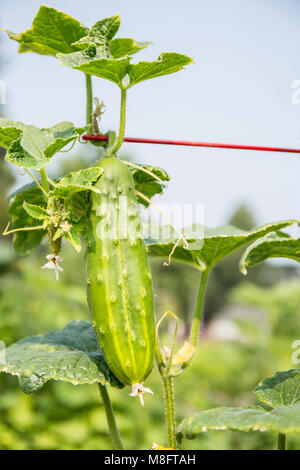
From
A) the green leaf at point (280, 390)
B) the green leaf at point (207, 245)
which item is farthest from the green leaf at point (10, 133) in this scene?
the green leaf at point (280, 390)

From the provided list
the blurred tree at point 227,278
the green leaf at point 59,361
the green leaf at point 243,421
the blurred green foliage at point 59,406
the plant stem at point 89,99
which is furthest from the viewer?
the blurred tree at point 227,278

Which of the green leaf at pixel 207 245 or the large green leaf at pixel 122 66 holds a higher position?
the large green leaf at pixel 122 66

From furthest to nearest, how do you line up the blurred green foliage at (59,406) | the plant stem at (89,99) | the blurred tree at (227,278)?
the blurred tree at (227,278)
the blurred green foliage at (59,406)
the plant stem at (89,99)

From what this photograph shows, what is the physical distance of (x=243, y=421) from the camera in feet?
2.78

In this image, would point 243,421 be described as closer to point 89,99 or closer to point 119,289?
point 119,289

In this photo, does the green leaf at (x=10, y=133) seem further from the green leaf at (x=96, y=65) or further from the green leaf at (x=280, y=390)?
the green leaf at (x=280, y=390)

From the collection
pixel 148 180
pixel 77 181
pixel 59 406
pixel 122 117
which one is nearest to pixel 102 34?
pixel 122 117

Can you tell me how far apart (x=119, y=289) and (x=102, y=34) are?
471 millimetres

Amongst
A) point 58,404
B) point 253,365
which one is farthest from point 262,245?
point 253,365

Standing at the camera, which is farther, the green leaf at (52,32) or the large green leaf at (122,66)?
the green leaf at (52,32)

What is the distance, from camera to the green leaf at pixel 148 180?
3.81ft

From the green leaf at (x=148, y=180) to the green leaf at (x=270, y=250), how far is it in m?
0.26

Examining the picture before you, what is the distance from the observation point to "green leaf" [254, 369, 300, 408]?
3.35 feet

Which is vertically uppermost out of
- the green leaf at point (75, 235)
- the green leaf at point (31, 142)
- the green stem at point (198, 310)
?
the green leaf at point (31, 142)
